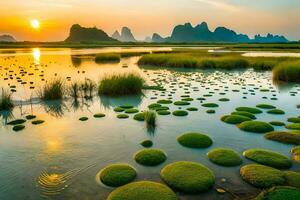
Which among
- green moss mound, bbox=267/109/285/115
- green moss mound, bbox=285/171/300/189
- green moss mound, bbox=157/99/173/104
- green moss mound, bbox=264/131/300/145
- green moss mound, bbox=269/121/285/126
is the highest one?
green moss mound, bbox=157/99/173/104

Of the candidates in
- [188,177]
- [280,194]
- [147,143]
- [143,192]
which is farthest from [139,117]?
[280,194]

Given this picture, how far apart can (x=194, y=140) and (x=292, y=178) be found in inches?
145

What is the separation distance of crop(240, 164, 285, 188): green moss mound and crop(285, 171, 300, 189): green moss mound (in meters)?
0.12

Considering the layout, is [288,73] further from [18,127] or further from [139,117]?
[18,127]

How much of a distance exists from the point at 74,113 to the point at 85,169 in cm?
693

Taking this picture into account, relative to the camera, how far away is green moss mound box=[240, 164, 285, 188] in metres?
6.99

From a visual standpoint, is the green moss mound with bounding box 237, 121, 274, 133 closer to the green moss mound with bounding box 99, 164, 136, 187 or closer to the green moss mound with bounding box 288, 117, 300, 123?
the green moss mound with bounding box 288, 117, 300, 123

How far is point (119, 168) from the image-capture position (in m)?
7.80

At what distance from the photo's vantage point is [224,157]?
8531mm

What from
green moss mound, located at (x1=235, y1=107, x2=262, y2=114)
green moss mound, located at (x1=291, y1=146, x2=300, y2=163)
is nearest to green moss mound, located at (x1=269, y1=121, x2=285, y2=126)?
green moss mound, located at (x1=235, y1=107, x2=262, y2=114)

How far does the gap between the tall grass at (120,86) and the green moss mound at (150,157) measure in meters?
10.3

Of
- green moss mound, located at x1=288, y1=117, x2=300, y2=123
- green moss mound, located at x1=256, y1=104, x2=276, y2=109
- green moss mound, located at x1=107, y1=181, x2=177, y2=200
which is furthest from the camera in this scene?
green moss mound, located at x1=256, y1=104, x2=276, y2=109

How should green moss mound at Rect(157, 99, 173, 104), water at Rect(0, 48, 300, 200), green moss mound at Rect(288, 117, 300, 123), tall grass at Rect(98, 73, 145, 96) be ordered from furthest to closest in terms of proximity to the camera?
tall grass at Rect(98, 73, 145, 96), green moss mound at Rect(157, 99, 173, 104), green moss mound at Rect(288, 117, 300, 123), water at Rect(0, 48, 300, 200)

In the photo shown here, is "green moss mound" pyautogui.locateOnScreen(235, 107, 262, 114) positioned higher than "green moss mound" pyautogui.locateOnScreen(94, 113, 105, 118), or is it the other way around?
"green moss mound" pyautogui.locateOnScreen(235, 107, 262, 114)
